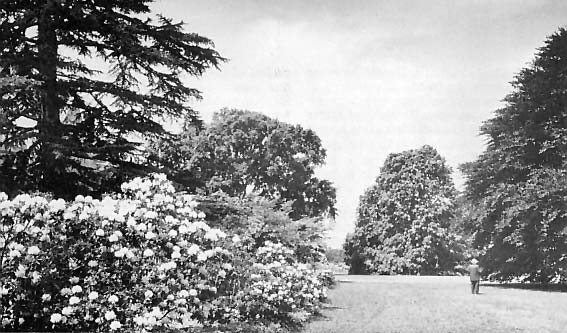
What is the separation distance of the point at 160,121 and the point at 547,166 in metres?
16.4

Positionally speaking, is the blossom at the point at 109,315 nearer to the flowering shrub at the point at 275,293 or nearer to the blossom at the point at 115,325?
the blossom at the point at 115,325

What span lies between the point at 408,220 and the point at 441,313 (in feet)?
113

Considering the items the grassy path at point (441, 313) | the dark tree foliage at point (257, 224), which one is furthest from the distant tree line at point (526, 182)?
the dark tree foliage at point (257, 224)

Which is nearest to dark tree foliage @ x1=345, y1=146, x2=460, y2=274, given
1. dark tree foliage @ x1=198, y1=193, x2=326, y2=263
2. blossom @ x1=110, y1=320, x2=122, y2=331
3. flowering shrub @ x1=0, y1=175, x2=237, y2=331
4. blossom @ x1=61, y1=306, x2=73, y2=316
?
dark tree foliage @ x1=198, y1=193, x2=326, y2=263

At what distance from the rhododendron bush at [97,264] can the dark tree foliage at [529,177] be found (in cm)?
1671

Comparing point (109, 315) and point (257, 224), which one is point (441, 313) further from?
point (109, 315)

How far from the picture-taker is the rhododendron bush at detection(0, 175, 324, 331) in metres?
7.25

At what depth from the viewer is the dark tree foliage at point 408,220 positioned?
46.7 meters

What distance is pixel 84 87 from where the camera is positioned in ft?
39.5

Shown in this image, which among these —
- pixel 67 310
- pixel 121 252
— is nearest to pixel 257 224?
pixel 121 252

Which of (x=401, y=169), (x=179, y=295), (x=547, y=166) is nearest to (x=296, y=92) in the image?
(x=179, y=295)

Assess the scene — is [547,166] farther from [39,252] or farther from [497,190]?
[39,252]

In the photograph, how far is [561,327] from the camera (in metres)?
12.4

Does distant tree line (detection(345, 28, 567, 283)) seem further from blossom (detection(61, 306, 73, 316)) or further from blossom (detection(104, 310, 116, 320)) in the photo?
blossom (detection(61, 306, 73, 316))
